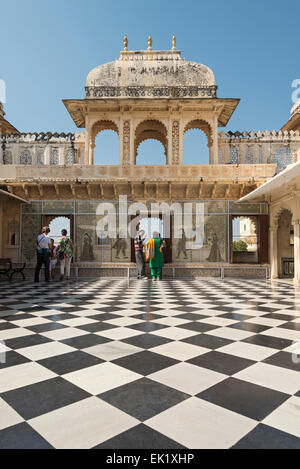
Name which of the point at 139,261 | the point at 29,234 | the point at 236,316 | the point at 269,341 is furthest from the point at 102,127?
the point at 269,341

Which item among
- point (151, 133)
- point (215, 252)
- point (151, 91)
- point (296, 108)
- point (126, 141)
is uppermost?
point (296, 108)

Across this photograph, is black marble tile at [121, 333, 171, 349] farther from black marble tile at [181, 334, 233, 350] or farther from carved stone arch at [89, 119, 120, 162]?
carved stone arch at [89, 119, 120, 162]

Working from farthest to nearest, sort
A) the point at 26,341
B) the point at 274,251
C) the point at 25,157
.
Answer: the point at 25,157
the point at 274,251
the point at 26,341

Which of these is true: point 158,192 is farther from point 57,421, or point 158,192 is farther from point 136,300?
point 57,421

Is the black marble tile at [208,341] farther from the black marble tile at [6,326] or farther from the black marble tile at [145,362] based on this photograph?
the black marble tile at [6,326]

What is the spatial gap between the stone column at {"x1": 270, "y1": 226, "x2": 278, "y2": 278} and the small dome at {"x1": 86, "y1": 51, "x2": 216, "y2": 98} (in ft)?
20.1

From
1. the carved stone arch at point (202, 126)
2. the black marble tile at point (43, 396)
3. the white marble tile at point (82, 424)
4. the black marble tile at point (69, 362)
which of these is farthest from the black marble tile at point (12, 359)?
the carved stone arch at point (202, 126)

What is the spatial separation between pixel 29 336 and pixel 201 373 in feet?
6.36

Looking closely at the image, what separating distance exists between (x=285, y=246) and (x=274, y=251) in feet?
2.78

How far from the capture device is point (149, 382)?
211cm

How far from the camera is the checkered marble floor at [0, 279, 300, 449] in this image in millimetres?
A: 1495

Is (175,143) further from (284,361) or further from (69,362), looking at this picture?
(69,362)

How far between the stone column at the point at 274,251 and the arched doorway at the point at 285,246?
41 centimetres
